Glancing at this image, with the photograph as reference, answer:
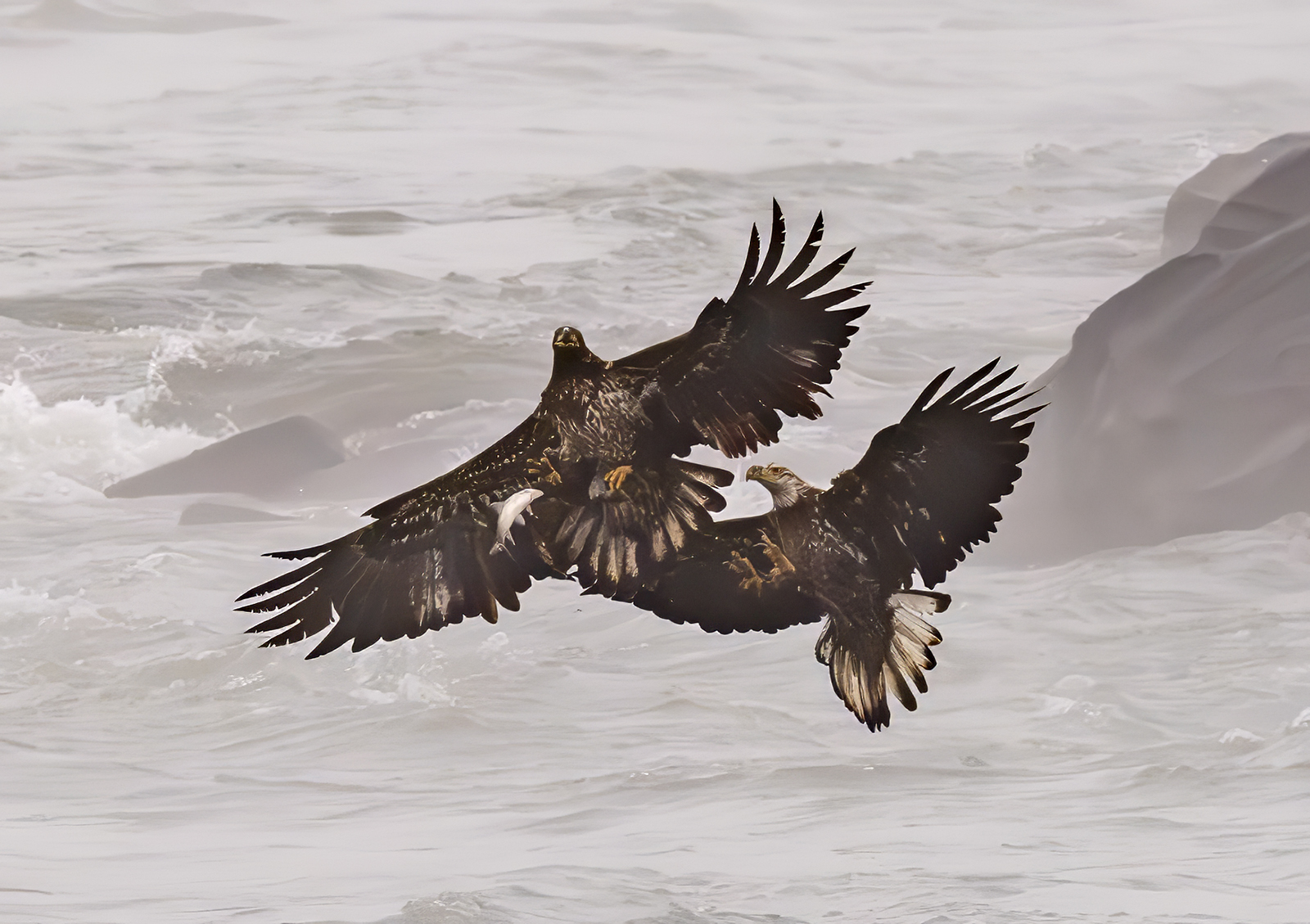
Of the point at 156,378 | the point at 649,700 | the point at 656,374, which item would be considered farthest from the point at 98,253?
the point at 656,374

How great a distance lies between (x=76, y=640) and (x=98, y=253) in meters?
4.13

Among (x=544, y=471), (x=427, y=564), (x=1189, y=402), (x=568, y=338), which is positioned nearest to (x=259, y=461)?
(x=1189, y=402)

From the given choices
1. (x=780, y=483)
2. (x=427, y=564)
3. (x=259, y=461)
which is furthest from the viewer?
(x=259, y=461)

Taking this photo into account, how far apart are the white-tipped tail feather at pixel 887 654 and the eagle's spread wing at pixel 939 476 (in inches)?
3.0

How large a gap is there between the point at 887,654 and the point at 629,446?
0.94 metres

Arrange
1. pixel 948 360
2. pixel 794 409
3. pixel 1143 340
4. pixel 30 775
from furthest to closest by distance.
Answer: pixel 948 360 < pixel 1143 340 < pixel 30 775 < pixel 794 409

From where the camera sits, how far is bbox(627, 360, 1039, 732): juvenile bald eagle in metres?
3.93

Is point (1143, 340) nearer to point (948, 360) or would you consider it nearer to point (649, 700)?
point (948, 360)

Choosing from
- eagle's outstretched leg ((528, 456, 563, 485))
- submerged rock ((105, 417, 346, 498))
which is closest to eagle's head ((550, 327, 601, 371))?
eagle's outstretched leg ((528, 456, 563, 485))

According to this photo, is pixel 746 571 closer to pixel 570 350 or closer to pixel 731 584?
pixel 731 584

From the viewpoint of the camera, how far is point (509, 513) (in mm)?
3889

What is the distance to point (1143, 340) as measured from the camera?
41.8ft

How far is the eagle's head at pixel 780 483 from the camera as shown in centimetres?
394

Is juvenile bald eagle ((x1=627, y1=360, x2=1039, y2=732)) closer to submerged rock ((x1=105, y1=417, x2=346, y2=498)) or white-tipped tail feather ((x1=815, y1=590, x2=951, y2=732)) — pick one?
white-tipped tail feather ((x1=815, y1=590, x2=951, y2=732))
